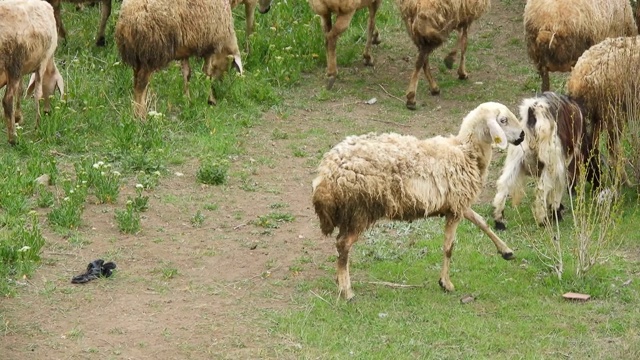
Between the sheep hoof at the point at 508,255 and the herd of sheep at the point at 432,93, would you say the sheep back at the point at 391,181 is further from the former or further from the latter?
the sheep hoof at the point at 508,255

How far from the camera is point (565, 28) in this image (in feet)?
39.1

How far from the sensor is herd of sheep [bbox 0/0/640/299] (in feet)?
27.6

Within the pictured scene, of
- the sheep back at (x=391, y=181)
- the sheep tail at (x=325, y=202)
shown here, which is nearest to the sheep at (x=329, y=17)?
the sheep back at (x=391, y=181)

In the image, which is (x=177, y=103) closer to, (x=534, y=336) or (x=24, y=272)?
(x=24, y=272)

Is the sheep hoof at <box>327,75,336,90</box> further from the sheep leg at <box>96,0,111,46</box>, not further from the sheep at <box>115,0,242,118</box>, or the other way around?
the sheep leg at <box>96,0,111,46</box>

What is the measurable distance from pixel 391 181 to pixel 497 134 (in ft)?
3.11

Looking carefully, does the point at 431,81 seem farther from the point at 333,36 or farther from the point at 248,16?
the point at 248,16

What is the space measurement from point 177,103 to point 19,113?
191cm

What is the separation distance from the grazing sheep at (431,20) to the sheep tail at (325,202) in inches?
190

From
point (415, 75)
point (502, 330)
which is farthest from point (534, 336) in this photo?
point (415, 75)

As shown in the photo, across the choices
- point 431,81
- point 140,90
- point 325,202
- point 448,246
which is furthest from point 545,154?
point 140,90

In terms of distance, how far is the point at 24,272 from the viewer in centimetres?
885

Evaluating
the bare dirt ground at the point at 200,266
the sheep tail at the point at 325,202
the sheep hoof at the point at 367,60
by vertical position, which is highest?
the sheep tail at the point at 325,202

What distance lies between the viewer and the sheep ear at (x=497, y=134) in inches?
340
